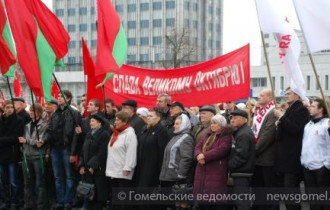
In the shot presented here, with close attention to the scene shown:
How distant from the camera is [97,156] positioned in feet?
33.3

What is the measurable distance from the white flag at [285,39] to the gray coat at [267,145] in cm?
83

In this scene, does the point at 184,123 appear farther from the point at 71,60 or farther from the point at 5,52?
the point at 71,60

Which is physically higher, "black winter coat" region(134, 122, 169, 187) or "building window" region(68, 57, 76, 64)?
"building window" region(68, 57, 76, 64)

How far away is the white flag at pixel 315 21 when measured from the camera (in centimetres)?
760

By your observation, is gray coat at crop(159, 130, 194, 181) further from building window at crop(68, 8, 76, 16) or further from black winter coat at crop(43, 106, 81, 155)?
building window at crop(68, 8, 76, 16)

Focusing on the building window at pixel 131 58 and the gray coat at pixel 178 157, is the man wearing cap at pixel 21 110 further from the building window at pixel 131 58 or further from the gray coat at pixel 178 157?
the building window at pixel 131 58

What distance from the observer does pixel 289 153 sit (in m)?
8.88

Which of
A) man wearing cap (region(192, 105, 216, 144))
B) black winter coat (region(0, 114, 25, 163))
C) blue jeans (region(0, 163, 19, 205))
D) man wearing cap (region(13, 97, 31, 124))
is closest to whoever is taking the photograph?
man wearing cap (region(192, 105, 216, 144))

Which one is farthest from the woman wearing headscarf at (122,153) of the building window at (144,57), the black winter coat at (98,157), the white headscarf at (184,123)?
the building window at (144,57)

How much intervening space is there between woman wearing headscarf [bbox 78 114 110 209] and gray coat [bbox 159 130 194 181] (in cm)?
120

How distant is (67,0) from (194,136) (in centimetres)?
9731

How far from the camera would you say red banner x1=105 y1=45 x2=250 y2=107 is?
1062 cm

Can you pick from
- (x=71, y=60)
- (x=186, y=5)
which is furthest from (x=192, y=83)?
(x=71, y=60)

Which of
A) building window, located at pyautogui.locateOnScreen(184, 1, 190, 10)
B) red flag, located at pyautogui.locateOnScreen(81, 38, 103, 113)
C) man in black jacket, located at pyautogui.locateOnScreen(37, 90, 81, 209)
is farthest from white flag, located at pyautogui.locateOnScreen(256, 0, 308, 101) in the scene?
building window, located at pyautogui.locateOnScreen(184, 1, 190, 10)
